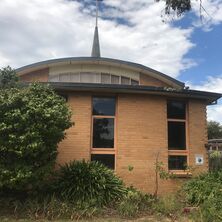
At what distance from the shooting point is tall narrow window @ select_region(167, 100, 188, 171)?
45.8 ft

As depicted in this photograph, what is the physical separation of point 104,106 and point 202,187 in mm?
4719

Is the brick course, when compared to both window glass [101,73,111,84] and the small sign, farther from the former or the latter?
window glass [101,73,111,84]

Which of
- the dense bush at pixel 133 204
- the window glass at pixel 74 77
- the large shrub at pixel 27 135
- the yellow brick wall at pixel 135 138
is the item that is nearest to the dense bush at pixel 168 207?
the dense bush at pixel 133 204

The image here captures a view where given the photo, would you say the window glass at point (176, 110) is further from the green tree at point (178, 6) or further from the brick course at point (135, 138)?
the green tree at point (178, 6)

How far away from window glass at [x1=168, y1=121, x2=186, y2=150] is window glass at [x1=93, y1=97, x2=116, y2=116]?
7.83 ft

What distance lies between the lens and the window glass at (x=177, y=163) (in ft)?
45.5

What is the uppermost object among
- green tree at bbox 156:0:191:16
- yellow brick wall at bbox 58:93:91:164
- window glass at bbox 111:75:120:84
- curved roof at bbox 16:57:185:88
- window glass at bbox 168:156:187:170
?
curved roof at bbox 16:57:185:88

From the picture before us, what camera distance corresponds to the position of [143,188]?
13.2m

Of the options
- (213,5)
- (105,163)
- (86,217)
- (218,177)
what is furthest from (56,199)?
(213,5)

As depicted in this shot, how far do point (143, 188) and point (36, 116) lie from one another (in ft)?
16.9

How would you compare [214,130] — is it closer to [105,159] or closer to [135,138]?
[135,138]

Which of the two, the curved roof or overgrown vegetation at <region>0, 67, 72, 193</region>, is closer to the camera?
overgrown vegetation at <region>0, 67, 72, 193</region>

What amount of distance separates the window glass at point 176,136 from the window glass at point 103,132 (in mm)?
2348

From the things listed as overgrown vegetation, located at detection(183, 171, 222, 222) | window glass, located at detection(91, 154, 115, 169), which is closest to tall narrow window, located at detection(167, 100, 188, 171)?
overgrown vegetation, located at detection(183, 171, 222, 222)
